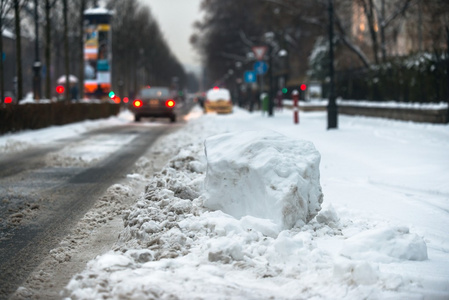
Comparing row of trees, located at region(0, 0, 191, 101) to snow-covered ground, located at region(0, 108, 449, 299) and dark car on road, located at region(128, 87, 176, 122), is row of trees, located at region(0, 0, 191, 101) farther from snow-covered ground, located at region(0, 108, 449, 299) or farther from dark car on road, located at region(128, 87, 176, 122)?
snow-covered ground, located at region(0, 108, 449, 299)

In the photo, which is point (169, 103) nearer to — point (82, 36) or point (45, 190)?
point (82, 36)

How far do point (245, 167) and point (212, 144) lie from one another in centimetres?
81

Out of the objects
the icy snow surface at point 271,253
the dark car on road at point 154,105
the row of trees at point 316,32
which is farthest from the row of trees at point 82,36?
the icy snow surface at point 271,253

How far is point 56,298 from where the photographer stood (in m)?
4.22

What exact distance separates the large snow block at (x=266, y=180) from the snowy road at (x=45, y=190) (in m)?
1.53

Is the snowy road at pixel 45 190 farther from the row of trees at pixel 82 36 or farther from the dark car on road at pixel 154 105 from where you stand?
the dark car on road at pixel 154 105

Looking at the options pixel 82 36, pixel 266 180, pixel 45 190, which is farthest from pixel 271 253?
pixel 82 36

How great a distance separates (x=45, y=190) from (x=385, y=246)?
5237mm

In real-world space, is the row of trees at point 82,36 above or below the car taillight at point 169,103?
above

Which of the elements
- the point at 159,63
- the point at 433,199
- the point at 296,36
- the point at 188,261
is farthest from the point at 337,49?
the point at 159,63

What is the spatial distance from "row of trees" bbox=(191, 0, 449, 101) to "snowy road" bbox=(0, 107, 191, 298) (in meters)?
11.3

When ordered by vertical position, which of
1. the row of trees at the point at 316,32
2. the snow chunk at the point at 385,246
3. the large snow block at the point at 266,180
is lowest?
the snow chunk at the point at 385,246

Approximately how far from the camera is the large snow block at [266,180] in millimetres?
5832

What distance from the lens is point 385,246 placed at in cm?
508
